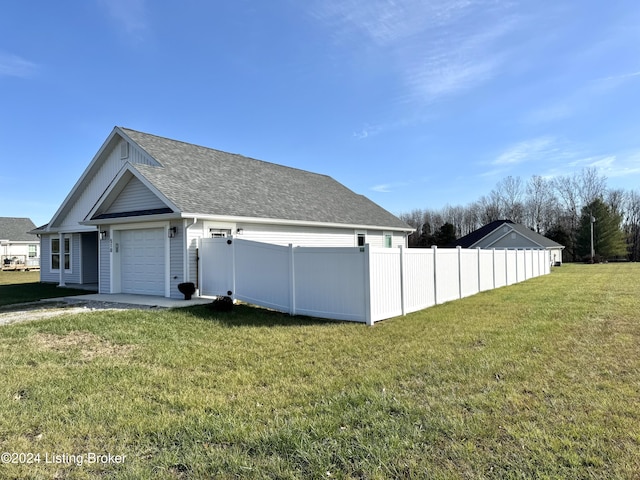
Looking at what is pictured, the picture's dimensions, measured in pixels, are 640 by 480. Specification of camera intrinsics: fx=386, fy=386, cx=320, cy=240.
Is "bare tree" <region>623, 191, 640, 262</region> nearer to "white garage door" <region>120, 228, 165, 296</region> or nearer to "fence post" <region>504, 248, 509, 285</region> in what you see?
"fence post" <region>504, 248, 509, 285</region>

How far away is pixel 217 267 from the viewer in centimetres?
1211

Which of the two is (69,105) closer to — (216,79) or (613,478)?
(216,79)

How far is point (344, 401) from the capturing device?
4285 mm

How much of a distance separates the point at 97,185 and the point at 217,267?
9685mm

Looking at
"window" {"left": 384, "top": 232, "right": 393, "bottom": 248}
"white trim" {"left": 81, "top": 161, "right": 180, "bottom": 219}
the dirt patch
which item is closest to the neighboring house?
"window" {"left": 384, "top": 232, "right": 393, "bottom": 248}

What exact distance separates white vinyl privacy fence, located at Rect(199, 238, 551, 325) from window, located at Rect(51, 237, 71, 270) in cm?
1133

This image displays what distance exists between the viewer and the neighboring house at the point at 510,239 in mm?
40688

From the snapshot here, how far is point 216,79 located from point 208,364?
14.5 m

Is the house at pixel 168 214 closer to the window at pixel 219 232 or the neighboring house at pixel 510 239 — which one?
the window at pixel 219 232

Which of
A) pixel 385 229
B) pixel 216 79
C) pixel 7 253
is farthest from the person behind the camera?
pixel 7 253

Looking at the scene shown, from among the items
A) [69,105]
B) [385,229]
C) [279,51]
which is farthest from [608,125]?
[69,105]

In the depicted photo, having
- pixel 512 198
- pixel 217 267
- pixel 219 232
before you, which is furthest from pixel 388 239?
pixel 512 198

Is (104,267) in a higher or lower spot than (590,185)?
lower

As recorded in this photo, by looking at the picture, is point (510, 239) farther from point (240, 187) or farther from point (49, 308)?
point (49, 308)
